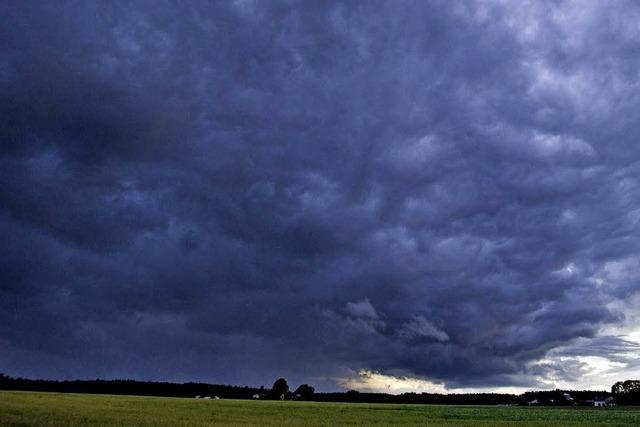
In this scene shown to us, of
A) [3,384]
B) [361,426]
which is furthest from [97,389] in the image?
[361,426]

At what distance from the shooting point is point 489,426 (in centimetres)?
4853

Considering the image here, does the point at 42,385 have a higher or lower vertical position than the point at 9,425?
higher

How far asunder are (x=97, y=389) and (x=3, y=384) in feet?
107

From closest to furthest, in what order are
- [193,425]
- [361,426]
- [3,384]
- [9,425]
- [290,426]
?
1. [9,425]
2. [193,425]
3. [290,426]
4. [361,426]
5. [3,384]

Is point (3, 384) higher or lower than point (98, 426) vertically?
higher

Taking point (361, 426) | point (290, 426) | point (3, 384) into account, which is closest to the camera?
point (290, 426)

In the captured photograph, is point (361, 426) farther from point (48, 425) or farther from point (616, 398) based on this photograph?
point (616, 398)

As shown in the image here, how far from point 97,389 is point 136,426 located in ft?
606

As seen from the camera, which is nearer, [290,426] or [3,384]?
[290,426]

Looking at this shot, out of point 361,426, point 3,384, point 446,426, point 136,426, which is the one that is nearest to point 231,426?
point 136,426

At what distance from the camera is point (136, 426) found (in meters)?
34.7

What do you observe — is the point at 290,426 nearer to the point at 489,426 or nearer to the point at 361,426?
the point at 361,426

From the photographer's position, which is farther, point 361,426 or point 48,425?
point 361,426

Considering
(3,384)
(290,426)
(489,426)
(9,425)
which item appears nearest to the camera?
(9,425)
